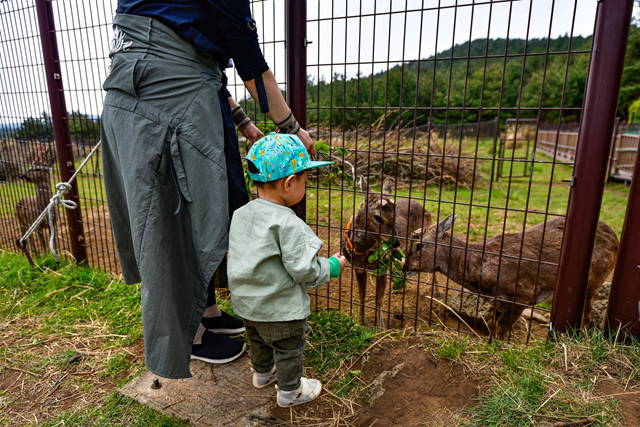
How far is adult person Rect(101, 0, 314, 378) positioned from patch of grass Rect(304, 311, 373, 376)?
3.04 ft

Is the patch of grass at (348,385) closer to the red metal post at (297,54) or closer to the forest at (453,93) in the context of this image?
the forest at (453,93)

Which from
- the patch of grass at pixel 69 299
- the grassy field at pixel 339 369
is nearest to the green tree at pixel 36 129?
the patch of grass at pixel 69 299

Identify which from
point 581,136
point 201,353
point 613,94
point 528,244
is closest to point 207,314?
point 201,353

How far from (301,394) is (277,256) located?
913mm

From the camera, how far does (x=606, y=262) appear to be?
450 cm

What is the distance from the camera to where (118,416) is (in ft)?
8.27

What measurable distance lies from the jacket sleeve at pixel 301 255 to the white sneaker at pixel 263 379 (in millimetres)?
876

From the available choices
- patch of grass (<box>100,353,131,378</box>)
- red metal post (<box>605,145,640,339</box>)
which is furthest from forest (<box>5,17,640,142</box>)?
patch of grass (<box>100,353,131,378</box>)

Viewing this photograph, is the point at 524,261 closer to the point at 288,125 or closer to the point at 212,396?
the point at 288,125

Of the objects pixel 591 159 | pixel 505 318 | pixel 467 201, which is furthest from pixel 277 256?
pixel 467 201

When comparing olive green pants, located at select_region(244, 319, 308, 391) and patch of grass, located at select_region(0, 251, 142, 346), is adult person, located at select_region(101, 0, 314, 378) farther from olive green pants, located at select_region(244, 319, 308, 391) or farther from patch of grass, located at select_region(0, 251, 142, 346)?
patch of grass, located at select_region(0, 251, 142, 346)

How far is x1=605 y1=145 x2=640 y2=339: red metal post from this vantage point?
8.78 ft

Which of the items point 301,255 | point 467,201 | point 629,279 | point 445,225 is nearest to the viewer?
point 301,255

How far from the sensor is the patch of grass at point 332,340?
2.91 meters
